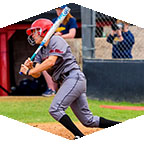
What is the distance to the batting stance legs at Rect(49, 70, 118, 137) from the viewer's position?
5.92m

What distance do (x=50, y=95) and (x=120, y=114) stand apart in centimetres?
205

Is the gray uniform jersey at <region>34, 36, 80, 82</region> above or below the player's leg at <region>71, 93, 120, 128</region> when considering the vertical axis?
above

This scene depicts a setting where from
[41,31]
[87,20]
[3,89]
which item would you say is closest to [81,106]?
[41,31]

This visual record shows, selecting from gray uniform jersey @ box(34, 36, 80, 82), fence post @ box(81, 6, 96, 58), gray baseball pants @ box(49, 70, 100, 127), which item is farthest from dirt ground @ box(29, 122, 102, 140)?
fence post @ box(81, 6, 96, 58)

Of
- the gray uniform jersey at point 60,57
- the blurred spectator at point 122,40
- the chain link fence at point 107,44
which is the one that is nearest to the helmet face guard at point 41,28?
the gray uniform jersey at point 60,57

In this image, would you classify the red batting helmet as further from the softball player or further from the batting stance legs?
the batting stance legs

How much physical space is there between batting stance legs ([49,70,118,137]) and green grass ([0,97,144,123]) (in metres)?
1.53

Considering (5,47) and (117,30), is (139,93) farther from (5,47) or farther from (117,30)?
(5,47)

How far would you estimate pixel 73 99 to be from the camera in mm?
5992

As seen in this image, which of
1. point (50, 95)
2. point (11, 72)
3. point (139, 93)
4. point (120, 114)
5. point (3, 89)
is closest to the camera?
point (120, 114)

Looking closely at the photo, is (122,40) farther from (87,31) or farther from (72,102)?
(72,102)

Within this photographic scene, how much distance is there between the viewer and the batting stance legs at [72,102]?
5922 millimetres

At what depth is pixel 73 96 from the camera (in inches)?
235

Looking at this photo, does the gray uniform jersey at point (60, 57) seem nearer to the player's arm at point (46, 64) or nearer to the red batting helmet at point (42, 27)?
the player's arm at point (46, 64)
